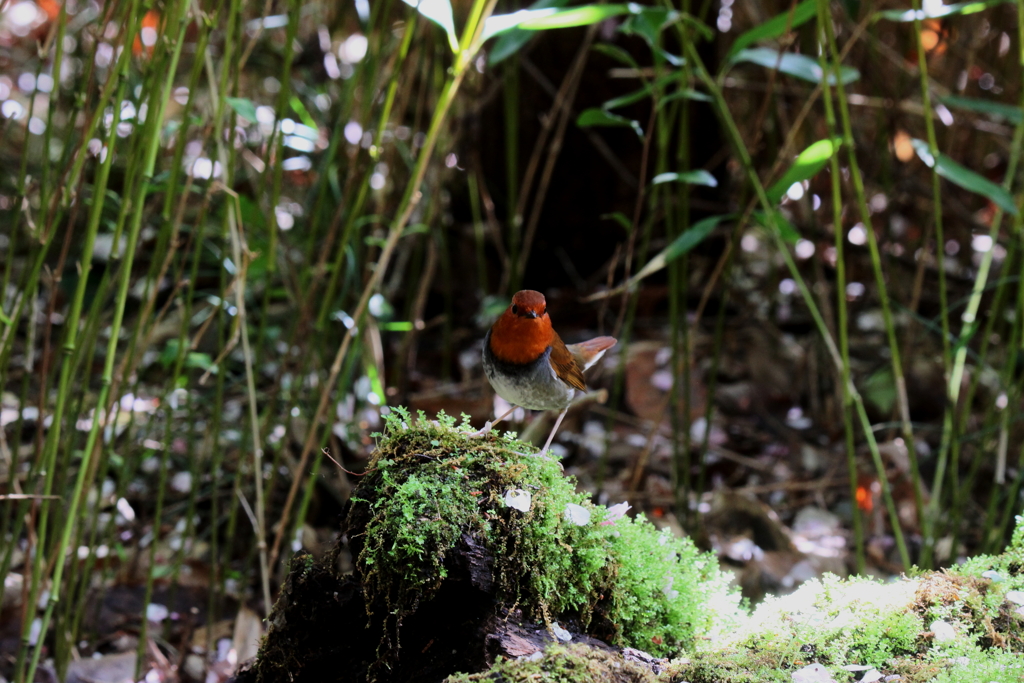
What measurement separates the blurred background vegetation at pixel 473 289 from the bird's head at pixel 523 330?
0.31 meters

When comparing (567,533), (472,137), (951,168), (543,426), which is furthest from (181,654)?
(951,168)

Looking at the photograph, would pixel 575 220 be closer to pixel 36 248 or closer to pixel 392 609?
pixel 36 248

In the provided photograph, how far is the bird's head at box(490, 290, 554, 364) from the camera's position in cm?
187

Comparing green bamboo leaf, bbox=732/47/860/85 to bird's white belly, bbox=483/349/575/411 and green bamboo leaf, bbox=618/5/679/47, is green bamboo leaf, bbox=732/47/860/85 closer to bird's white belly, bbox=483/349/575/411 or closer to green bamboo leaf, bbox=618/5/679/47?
green bamboo leaf, bbox=618/5/679/47

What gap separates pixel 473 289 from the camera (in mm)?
4820

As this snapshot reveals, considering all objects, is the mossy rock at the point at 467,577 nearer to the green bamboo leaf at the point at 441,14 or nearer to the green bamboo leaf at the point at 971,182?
the green bamboo leaf at the point at 441,14

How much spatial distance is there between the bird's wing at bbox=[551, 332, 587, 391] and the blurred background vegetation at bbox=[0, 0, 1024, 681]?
0.33m

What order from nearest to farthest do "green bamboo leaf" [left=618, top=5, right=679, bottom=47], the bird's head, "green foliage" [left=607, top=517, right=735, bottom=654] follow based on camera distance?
"green foliage" [left=607, top=517, right=735, bottom=654] < the bird's head < "green bamboo leaf" [left=618, top=5, right=679, bottom=47]

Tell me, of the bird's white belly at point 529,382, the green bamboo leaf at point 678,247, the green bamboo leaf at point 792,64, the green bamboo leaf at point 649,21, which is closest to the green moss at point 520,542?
the bird's white belly at point 529,382

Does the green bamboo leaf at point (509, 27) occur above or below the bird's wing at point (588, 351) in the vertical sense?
above

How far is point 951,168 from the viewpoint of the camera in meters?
2.04

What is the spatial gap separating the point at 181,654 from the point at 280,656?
125cm

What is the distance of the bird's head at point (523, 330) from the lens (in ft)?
6.14

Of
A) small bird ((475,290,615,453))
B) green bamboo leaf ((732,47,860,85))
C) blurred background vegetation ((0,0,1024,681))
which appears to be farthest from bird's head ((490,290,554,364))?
green bamboo leaf ((732,47,860,85))
